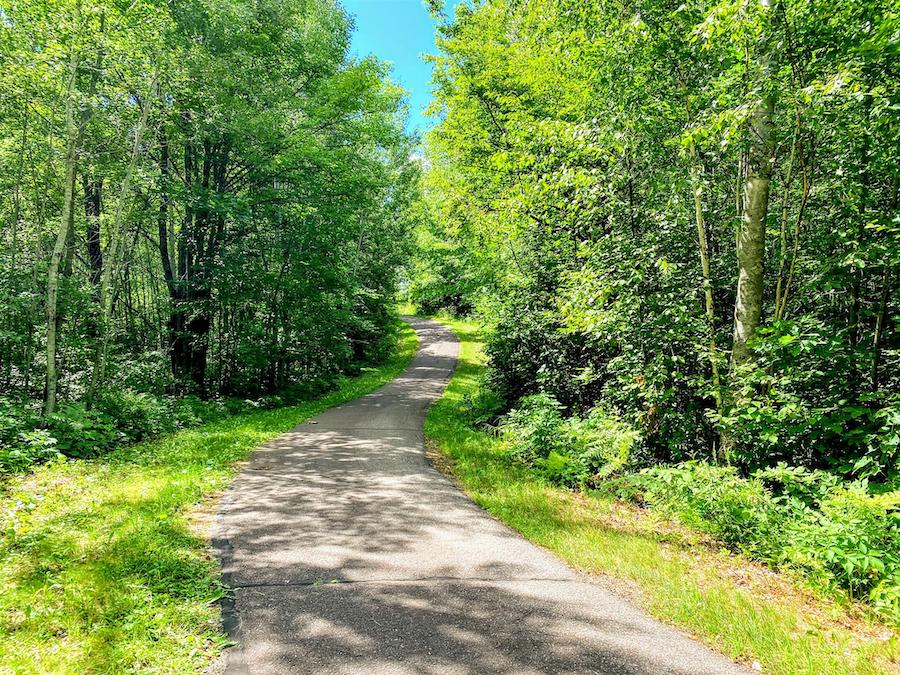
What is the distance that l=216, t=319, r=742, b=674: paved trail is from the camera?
9.65 ft

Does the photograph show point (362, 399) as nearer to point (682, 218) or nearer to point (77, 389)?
point (77, 389)

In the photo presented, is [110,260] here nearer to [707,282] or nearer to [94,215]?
[94,215]

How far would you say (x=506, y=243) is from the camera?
1212cm

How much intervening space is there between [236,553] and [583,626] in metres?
3.33

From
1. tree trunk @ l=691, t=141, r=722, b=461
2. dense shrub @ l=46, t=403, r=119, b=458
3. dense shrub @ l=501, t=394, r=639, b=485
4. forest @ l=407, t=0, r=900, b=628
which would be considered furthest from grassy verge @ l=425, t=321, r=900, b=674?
dense shrub @ l=46, t=403, r=119, b=458

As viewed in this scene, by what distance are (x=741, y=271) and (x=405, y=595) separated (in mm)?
5888

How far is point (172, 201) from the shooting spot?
1259cm

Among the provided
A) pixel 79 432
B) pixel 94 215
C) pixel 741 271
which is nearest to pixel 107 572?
pixel 79 432

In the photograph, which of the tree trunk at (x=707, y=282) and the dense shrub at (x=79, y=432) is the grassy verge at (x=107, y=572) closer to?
the dense shrub at (x=79, y=432)

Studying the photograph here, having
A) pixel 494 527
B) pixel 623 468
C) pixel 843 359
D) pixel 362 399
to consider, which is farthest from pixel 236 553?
pixel 362 399

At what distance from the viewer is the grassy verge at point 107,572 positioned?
9.64 feet

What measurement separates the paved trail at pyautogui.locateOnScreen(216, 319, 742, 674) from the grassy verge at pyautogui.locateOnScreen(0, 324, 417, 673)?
316 mm

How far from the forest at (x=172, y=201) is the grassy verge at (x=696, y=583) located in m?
7.17

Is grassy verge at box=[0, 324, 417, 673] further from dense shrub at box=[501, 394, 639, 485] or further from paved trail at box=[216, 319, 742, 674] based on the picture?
dense shrub at box=[501, 394, 639, 485]
